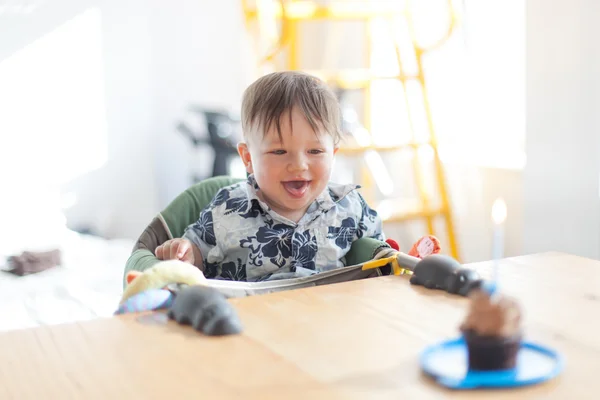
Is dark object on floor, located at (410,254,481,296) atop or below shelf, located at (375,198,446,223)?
atop

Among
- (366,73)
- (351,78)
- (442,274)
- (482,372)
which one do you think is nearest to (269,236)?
(442,274)

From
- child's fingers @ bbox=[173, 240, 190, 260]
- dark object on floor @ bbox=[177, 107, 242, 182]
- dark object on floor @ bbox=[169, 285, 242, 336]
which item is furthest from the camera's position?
dark object on floor @ bbox=[177, 107, 242, 182]

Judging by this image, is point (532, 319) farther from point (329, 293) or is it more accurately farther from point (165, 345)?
point (165, 345)

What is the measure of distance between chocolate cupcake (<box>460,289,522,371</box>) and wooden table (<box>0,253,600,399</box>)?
4 centimetres

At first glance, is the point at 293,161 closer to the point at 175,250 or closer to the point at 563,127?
the point at 175,250

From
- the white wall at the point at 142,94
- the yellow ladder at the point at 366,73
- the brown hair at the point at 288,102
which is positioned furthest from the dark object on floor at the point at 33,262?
the brown hair at the point at 288,102

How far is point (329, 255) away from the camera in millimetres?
1410

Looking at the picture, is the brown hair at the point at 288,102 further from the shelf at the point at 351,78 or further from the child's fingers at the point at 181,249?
the shelf at the point at 351,78

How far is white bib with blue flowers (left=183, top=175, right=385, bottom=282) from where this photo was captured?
1.41 metres

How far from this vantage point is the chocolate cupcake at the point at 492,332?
63 centimetres

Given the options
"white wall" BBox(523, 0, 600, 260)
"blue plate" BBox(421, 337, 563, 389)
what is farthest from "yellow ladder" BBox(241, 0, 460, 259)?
"blue plate" BBox(421, 337, 563, 389)

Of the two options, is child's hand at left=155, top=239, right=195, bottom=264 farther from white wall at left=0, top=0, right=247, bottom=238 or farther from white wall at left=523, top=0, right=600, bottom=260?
white wall at left=0, top=0, right=247, bottom=238

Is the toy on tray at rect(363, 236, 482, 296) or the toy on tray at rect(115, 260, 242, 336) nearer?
the toy on tray at rect(115, 260, 242, 336)

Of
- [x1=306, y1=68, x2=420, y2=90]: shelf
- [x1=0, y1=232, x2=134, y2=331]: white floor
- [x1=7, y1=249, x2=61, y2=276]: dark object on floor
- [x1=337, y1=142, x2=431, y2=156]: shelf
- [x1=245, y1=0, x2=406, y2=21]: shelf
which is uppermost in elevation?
[x1=245, y1=0, x2=406, y2=21]: shelf
